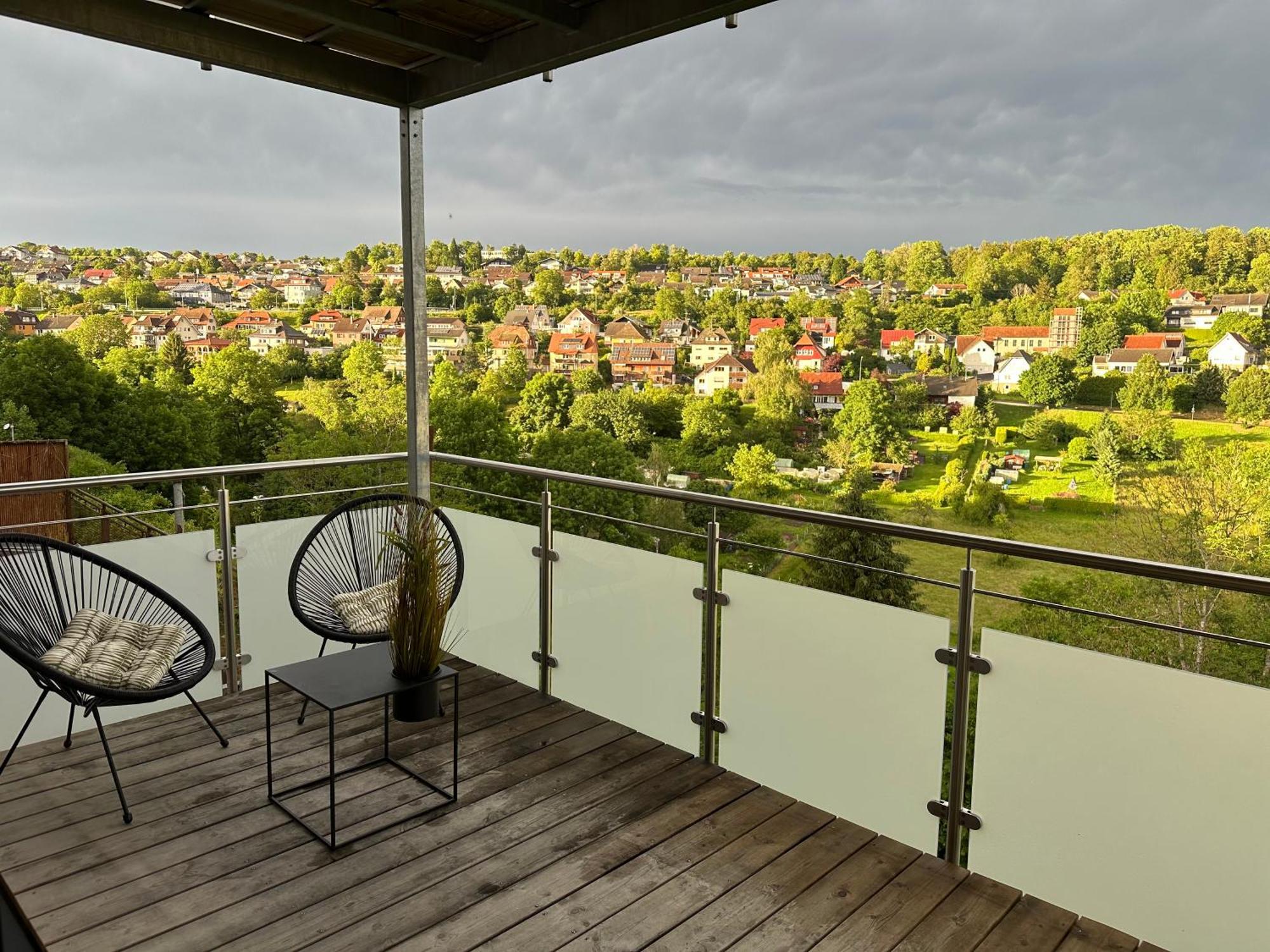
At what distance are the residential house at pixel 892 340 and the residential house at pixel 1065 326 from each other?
4258 mm

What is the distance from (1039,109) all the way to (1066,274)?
32.5ft

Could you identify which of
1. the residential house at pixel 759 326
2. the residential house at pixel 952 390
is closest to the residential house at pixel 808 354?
the residential house at pixel 759 326

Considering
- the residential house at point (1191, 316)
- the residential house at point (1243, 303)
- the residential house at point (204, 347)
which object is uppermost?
the residential house at point (1243, 303)

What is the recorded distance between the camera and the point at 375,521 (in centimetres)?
412

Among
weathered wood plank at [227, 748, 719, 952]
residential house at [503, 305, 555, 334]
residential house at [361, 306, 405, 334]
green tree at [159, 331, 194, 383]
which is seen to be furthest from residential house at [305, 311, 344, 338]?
weathered wood plank at [227, 748, 719, 952]

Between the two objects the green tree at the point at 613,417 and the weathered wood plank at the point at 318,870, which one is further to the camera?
the green tree at the point at 613,417

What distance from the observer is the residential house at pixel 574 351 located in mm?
29359

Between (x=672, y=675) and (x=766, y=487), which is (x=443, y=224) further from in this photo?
(x=672, y=675)

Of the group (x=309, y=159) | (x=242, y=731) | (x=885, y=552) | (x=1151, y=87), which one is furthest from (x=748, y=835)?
(x=1151, y=87)

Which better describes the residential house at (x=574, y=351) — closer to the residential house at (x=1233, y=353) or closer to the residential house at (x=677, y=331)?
the residential house at (x=677, y=331)

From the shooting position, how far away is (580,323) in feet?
97.2

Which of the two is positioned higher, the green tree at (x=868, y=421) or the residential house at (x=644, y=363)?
the residential house at (x=644, y=363)

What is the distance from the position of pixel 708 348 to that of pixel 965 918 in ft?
94.1

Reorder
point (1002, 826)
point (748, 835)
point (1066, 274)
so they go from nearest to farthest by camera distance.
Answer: point (1002, 826) → point (748, 835) → point (1066, 274)
